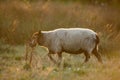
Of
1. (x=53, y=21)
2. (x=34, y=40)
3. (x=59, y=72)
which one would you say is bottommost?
(x=53, y=21)

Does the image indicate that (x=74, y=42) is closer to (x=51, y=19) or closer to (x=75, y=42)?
(x=75, y=42)

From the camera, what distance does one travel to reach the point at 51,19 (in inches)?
786

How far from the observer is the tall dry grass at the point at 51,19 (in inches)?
734

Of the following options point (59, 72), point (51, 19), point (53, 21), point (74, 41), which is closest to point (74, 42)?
point (74, 41)

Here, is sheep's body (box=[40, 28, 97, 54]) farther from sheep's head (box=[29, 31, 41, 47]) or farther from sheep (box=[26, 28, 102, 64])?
sheep's head (box=[29, 31, 41, 47])

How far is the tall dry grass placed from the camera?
18.6 meters

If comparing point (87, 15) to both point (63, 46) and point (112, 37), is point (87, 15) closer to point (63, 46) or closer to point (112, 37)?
→ point (112, 37)

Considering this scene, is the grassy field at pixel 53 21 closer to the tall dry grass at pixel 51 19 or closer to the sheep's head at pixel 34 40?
the tall dry grass at pixel 51 19

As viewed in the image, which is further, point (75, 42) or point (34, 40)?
point (34, 40)

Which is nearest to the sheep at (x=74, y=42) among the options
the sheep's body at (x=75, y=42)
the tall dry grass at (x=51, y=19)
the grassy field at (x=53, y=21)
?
the sheep's body at (x=75, y=42)

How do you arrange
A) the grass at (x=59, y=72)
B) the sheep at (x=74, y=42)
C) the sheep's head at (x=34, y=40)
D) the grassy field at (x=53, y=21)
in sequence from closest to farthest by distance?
the grass at (x=59, y=72), the sheep at (x=74, y=42), the sheep's head at (x=34, y=40), the grassy field at (x=53, y=21)

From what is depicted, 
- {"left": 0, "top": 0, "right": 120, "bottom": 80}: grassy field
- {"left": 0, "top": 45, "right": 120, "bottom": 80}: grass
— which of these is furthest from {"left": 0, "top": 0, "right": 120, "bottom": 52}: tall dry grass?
{"left": 0, "top": 45, "right": 120, "bottom": 80}: grass

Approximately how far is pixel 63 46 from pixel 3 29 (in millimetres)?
5562

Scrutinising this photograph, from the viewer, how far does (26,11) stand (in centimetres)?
2025
